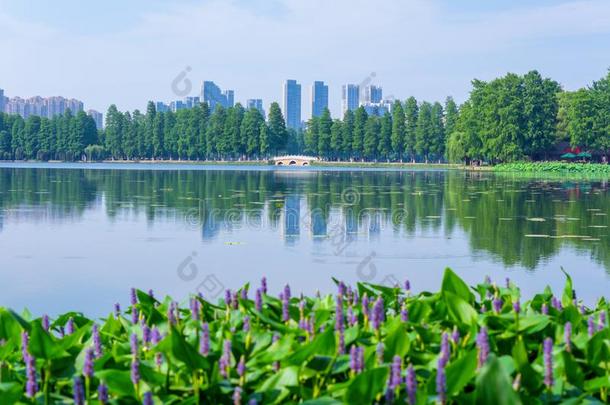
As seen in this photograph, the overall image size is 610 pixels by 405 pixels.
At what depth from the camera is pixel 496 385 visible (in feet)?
5.52

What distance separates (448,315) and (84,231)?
38.6 ft

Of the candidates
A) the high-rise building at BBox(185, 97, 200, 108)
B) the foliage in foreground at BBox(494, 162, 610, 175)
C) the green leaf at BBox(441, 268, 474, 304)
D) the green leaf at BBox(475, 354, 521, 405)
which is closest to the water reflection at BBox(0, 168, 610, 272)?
the green leaf at BBox(441, 268, 474, 304)

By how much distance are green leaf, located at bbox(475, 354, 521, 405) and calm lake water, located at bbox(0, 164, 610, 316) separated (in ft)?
18.6

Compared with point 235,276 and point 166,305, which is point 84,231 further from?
point 166,305

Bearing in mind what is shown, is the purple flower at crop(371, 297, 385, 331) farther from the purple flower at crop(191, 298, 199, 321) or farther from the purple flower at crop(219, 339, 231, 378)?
the purple flower at crop(191, 298, 199, 321)

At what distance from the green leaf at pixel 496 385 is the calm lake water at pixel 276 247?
5.67 meters

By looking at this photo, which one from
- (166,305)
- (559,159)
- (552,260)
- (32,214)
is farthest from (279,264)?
(559,159)

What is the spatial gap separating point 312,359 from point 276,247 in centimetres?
936

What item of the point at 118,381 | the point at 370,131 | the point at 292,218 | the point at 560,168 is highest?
the point at 370,131

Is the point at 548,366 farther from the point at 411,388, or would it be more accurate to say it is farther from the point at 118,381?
the point at 118,381

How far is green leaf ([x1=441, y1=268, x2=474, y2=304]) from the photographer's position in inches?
118

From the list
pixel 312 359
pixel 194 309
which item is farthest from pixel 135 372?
pixel 194 309

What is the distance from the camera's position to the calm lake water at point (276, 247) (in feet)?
27.5

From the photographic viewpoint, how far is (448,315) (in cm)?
304
